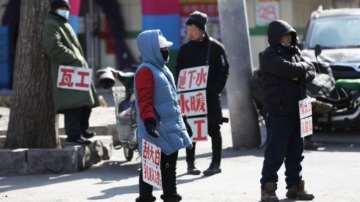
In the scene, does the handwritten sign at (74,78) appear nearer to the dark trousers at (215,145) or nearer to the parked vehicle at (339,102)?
the dark trousers at (215,145)

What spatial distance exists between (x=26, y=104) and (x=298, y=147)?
3.82 m

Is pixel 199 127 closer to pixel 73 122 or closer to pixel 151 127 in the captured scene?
pixel 73 122

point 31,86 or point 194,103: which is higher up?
point 31,86

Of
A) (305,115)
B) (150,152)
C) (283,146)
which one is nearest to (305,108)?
(305,115)

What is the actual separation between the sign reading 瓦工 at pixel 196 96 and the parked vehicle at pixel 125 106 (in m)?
0.73

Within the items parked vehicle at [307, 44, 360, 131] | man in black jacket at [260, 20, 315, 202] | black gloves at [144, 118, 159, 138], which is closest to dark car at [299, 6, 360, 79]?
parked vehicle at [307, 44, 360, 131]

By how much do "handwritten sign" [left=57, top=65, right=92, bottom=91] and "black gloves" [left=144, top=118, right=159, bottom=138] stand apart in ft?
11.2

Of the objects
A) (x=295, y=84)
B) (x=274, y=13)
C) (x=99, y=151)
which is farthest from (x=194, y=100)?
(x=274, y=13)

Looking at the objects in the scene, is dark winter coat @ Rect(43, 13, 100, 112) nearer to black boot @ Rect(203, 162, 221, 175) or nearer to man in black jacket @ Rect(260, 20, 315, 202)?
black boot @ Rect(203, 162, 221, 175)

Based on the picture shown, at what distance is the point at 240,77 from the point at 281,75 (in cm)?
411

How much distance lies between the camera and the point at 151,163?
7.30m

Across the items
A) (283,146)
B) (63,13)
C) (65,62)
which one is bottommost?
(283,146)

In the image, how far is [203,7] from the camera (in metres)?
22.1

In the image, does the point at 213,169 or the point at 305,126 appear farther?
the point at 213,169
